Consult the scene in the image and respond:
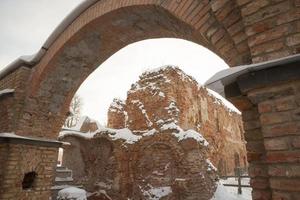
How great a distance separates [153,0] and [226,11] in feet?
4.54

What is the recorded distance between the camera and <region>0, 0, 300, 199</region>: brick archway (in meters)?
1.96

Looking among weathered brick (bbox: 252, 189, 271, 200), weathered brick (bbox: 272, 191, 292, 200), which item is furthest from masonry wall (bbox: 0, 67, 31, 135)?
weathered brick (bbox: 272, 191, 292, 200)

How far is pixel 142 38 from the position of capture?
4922 millimetres

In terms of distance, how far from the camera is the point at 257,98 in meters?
1.93

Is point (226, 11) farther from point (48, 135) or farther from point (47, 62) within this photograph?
point (48, 135)

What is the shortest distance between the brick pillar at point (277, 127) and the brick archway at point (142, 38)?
0.02 metres

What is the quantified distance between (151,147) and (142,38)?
7.13 meters

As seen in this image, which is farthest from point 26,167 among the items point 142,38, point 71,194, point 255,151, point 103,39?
point 255,151

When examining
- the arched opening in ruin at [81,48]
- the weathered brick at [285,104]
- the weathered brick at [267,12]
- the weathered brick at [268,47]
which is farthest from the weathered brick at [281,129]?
the arched opening in ruin at [81,48]

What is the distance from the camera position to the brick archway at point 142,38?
1.96 meters

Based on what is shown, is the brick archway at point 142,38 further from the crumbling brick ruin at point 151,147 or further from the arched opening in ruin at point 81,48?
the crumbling brick ruin at point 151,147

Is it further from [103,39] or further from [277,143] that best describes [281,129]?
[103,39]

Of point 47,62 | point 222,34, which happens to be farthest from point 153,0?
point 47,62

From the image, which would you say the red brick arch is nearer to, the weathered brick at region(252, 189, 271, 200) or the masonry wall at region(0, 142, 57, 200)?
the masonry wall at region(0, 142, 57, 200)
